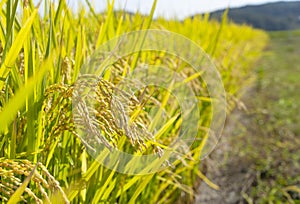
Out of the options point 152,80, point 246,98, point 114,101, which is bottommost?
point 246,98

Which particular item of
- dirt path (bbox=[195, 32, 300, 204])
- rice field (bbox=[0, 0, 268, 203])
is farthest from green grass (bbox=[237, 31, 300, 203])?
rice field (bbox=[0, 0, 268, 203])

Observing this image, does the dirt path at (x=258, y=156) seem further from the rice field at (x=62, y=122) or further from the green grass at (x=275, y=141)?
the rice field at (x=62, y=122)

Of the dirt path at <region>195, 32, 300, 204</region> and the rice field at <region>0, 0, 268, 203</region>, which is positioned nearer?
the rice field at <region>0, 0, 268, 203</region>

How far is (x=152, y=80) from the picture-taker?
4.20ft

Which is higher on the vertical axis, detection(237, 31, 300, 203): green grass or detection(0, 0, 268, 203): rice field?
detection(0, 0, 268, 203): rice field

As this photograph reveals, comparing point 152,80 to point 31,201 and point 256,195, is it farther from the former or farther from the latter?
point 256,195

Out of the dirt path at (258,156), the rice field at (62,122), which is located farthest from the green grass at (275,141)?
the rice field at (62,122)

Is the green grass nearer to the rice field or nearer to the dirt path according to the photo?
the dirt path

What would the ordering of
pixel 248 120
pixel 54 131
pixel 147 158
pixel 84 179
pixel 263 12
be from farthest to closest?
pixel 263 12 → pixel 248 120 → pixel 147 158 → pixel 84 179 → pixel 54 131

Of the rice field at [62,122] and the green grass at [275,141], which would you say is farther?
the green grass at [275,141]

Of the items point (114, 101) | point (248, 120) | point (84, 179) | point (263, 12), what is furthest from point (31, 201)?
point (263, 12)

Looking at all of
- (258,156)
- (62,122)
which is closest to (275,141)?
(258,156)

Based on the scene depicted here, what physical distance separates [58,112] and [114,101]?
0.85 feet

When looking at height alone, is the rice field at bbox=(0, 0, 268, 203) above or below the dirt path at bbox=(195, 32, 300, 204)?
above
